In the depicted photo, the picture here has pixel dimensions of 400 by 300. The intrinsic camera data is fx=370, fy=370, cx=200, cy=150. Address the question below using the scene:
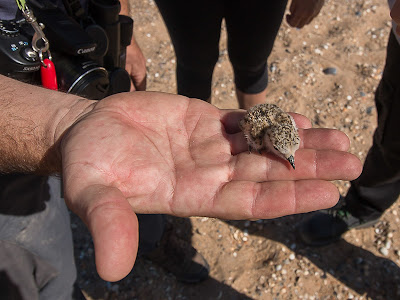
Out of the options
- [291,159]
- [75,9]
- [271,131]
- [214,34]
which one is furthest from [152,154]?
[214,34]

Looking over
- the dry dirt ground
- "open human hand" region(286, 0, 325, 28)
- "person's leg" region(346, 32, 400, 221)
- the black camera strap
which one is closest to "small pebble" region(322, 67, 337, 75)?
the dry dirt ground

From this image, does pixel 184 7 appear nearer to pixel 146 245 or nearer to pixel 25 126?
pixel 25 126

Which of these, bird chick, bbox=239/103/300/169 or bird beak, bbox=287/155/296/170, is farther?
bird chick, bbox=239/103/300/169

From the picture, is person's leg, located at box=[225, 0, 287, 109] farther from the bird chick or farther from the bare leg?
the bird chick

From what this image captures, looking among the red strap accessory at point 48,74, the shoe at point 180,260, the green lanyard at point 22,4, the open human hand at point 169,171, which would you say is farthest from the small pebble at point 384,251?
the green lanyard at point 22,4

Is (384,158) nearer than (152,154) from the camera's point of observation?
No

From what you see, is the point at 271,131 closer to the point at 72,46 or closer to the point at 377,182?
the point at 377,182

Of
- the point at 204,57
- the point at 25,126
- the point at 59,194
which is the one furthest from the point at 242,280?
the point at 25,126
